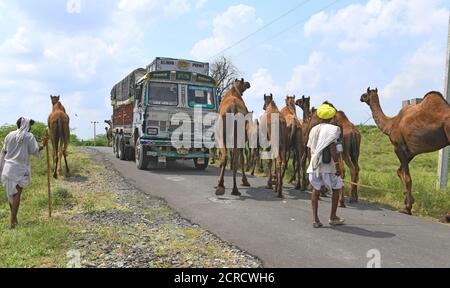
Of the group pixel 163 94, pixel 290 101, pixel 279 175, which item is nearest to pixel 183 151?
pixel 163 94

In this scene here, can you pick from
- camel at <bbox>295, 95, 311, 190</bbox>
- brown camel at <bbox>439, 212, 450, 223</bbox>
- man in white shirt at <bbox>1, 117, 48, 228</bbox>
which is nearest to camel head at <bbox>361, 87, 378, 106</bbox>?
camel at <bbox>295, 95, 311, 190</bbox>

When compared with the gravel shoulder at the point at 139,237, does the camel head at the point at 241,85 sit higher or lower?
higher

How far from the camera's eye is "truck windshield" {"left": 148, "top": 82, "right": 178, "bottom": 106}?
14852mm

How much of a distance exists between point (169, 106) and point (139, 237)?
886cm

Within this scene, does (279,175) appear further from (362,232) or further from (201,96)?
(201,96)

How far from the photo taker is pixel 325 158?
7.04 m

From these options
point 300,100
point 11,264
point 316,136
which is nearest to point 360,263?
point 316,136

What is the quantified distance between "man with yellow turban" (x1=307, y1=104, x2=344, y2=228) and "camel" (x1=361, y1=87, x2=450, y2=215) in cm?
Result: 250

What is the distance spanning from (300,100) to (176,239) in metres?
7.19

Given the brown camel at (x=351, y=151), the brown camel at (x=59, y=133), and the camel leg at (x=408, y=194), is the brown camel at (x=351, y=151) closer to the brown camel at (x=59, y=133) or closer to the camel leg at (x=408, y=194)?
the camel leg at (x=408, y=194)

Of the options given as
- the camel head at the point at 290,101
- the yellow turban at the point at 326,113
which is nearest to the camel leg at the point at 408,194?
the yellow turban at the point at 326,113

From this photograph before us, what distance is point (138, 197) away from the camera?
393 inches

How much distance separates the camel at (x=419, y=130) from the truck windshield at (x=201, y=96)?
7355 mm

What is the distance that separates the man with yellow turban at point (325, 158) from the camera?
7.02 meters
